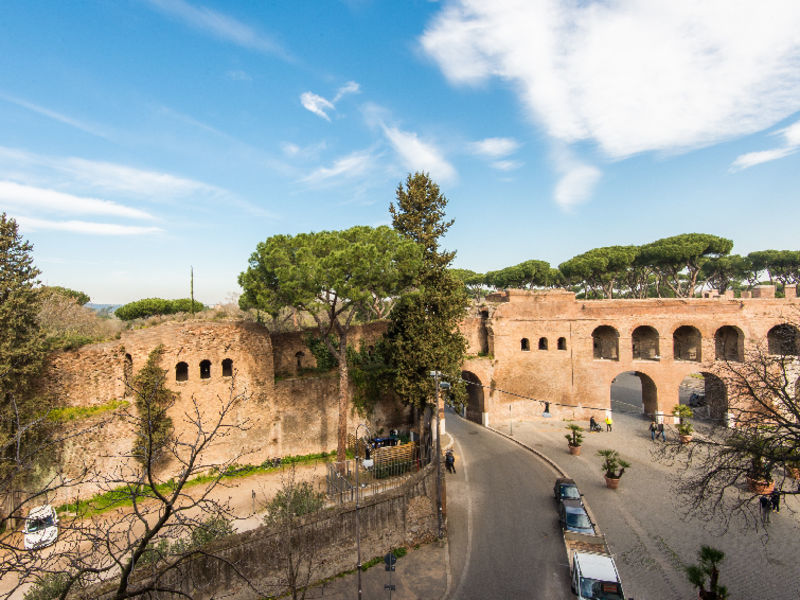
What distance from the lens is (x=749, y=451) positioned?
10383 millimetres

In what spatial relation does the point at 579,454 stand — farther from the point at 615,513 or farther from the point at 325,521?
the point at 325,521

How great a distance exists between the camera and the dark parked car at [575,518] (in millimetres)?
15672

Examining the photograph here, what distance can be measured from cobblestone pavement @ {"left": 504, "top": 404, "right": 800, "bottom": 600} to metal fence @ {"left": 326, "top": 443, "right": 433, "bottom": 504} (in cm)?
795

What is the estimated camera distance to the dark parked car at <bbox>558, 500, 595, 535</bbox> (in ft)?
51.4

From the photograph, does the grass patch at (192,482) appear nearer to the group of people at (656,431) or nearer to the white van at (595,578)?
the white van at (595,578)

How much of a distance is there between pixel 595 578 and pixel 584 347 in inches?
794

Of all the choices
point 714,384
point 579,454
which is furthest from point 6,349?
point 714,384

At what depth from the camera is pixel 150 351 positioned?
19.1 meters

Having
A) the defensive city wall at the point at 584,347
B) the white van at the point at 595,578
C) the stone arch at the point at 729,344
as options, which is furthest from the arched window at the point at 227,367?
the stone arch at the point at 729,344

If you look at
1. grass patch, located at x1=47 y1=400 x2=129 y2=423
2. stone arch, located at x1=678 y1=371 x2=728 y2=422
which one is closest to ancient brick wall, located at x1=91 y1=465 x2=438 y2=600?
grass patch, located at x1=47 y1=400 x2=129 y2=423

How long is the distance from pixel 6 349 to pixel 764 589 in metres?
27.4

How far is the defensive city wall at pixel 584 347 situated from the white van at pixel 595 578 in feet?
55.3

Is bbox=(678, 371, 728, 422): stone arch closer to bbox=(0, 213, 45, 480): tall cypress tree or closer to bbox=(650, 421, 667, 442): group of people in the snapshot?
bbox=(650, 421, 667, 442): group of people

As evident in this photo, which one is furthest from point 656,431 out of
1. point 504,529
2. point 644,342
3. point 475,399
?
point 504,529
